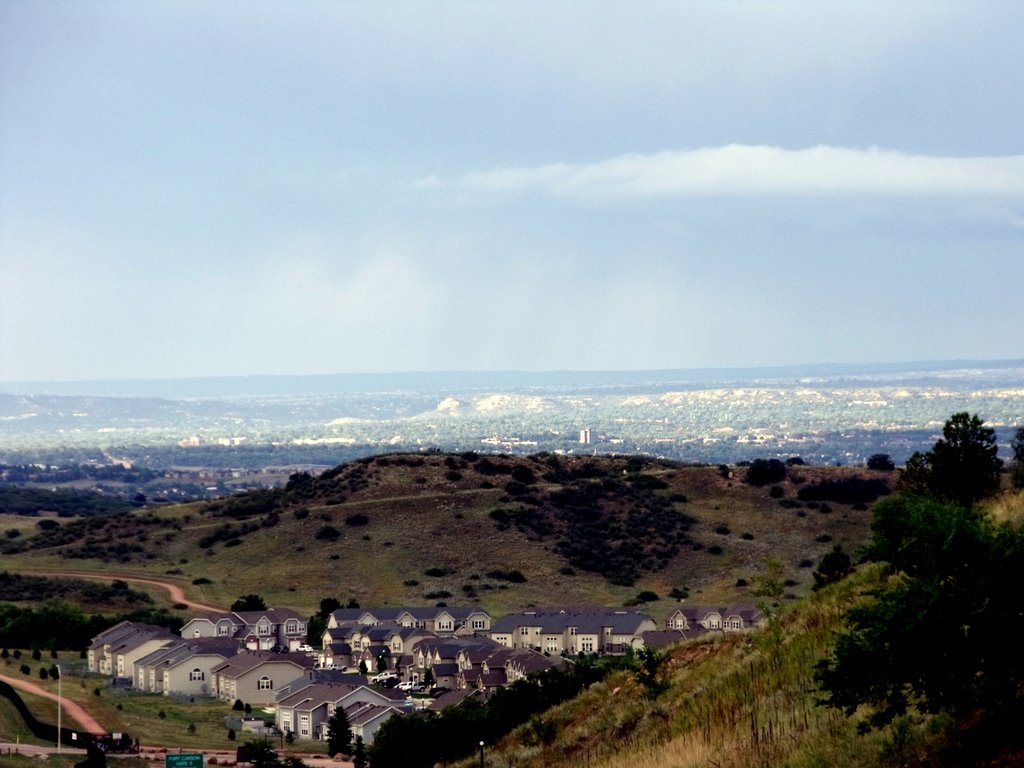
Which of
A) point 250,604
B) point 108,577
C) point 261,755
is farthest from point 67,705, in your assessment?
point 108,577

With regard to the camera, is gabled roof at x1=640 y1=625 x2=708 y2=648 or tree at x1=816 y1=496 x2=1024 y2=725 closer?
tree at x1=816 y1=496 x2=1024 y2=725

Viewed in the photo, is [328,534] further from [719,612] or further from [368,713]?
[368,713]

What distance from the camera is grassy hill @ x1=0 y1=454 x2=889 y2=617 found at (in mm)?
108438

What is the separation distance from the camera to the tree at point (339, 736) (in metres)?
57.9

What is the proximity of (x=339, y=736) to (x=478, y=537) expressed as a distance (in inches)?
2402

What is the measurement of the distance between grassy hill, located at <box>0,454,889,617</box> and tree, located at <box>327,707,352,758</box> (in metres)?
38.0

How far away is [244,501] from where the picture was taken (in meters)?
144

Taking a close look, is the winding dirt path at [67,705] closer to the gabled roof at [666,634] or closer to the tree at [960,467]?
the gabled roof at [666,634]

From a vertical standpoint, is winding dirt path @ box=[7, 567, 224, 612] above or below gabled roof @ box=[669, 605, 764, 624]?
below

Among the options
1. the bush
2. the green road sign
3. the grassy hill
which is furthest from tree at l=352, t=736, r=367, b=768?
the bush

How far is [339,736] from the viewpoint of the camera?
5800 centimetres

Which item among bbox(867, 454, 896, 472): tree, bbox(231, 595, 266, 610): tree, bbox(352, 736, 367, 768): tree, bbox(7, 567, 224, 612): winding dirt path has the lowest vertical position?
bbox(7, 567, 224, 612): winding dirt path

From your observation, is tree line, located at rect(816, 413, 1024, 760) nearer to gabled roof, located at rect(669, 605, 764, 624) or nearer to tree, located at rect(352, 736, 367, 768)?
tree, located at rect(352, 736, 367, 768)

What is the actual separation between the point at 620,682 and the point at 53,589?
85383mm
